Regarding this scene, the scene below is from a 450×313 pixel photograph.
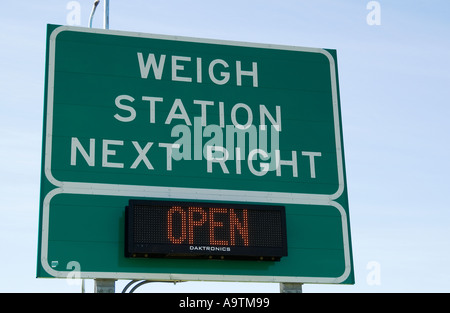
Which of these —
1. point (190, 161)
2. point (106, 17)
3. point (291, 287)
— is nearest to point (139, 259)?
point (190, 161)

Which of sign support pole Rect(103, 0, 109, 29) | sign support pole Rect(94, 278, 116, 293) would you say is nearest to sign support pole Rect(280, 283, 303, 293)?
sign support pole Rect(94, 278, 116, 293)

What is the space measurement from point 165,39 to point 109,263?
150 inches

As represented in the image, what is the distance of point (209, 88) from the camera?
13828 millimetres

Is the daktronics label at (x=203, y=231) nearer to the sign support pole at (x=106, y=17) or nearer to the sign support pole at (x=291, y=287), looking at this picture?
the sign support pole at (x=291, y=287)

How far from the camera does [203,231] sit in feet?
40.3

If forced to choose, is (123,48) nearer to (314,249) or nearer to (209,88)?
(209,88)

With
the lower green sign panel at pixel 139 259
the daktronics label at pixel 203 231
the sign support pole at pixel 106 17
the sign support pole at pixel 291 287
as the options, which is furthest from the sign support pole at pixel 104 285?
the sign support pole at pixel 106 17

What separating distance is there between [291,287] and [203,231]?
5.82 ft

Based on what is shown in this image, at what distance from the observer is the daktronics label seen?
12.1 metres

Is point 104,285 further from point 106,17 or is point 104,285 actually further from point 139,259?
point 106,17

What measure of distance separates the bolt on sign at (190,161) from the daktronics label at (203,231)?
2cm

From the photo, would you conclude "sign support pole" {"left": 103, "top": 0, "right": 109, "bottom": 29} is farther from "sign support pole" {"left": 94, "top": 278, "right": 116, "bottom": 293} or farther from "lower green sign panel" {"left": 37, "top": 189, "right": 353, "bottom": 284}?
"sign support pole" {"left": 94, "top": 278, "right": 116, "bottom": 293}
